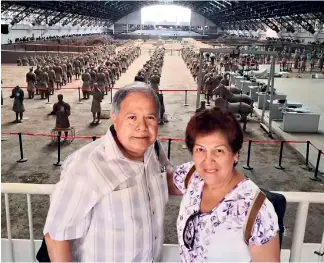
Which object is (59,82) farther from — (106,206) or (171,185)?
(106,206)

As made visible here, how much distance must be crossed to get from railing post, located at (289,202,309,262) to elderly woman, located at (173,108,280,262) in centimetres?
52

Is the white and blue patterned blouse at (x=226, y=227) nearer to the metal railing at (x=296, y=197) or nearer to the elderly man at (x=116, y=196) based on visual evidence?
the elderly man at (x=116, y=196)

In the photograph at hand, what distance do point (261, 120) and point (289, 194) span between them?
398 inches

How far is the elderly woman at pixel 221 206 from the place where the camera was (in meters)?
1.33

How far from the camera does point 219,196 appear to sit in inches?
58.1

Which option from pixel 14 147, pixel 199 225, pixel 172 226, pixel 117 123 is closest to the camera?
pixel 199 225

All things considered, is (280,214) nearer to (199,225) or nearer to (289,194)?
(289,194)

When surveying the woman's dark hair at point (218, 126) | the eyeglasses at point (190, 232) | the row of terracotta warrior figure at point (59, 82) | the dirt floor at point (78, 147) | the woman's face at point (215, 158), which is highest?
the woman's dark hair at point (218, 126)

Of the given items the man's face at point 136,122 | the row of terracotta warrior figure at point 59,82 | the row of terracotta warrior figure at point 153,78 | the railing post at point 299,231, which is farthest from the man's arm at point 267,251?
the row of terracotta warrior figure at point 59,82

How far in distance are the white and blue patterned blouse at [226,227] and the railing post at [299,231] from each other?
0.54 meters

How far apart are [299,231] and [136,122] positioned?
110cm

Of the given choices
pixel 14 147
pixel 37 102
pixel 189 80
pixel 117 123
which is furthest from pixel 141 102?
pixel 189 80

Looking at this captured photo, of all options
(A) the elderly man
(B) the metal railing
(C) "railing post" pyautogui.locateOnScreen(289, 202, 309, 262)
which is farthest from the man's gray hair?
(C) "railing post" pyautogui.locateOnScreen(289, 202, 309, 262)

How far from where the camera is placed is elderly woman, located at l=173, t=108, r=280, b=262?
1.33 meters
